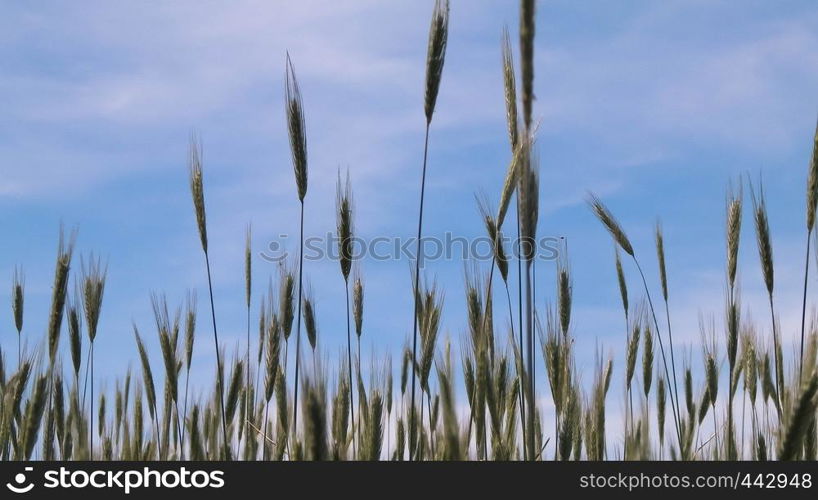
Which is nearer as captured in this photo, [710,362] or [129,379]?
[710,362]

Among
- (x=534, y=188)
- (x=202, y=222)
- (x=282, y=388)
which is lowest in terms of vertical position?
(x=282, y=388)

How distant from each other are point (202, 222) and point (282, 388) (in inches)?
31.2

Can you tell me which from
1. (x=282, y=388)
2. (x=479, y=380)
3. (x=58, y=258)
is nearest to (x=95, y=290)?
(x=58, y=258)

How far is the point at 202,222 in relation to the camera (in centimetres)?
347

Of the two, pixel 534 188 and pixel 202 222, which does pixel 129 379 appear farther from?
pixel 534 188
